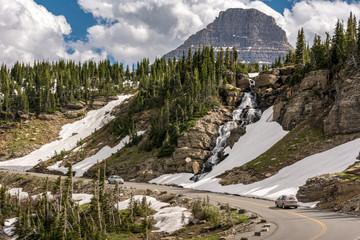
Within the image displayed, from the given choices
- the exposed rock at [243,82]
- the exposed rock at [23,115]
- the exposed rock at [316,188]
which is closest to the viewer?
the exposed rock at [316,188]

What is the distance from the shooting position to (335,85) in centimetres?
5509

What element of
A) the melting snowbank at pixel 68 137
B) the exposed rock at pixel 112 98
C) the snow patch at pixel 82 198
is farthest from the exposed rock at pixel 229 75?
the exposed rock at pixel 112 98

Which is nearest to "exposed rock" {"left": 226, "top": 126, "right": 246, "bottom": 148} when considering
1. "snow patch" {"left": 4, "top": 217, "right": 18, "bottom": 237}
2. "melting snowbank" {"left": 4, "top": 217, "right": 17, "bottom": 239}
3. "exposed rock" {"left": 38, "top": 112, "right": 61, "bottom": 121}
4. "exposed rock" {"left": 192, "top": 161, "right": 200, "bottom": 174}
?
"exposed rock" {"left": 192, "top": 161, "right": 200, "bottom": 174}

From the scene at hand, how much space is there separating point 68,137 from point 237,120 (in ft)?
207

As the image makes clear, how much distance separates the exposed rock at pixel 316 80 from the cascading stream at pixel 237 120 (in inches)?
539

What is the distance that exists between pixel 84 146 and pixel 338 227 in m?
82.6

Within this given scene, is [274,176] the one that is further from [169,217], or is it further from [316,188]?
[169,217]

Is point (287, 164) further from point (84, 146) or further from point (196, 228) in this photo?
point (84, 146)

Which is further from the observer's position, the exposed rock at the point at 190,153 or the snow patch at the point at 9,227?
the exposed rock at the point at 190,153

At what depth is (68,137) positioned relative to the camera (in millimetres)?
105250

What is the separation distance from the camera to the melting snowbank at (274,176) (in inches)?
1471

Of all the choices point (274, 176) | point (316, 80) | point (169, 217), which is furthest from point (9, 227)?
point (316, 80)

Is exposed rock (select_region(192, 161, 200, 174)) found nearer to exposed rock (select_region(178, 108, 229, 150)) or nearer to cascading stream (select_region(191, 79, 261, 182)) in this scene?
cascading stream (select_region(191, 79, 261, 182))

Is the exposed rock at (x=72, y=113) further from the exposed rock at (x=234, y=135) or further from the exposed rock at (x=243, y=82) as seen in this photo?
the exposed rock at (x=234, y=135)
